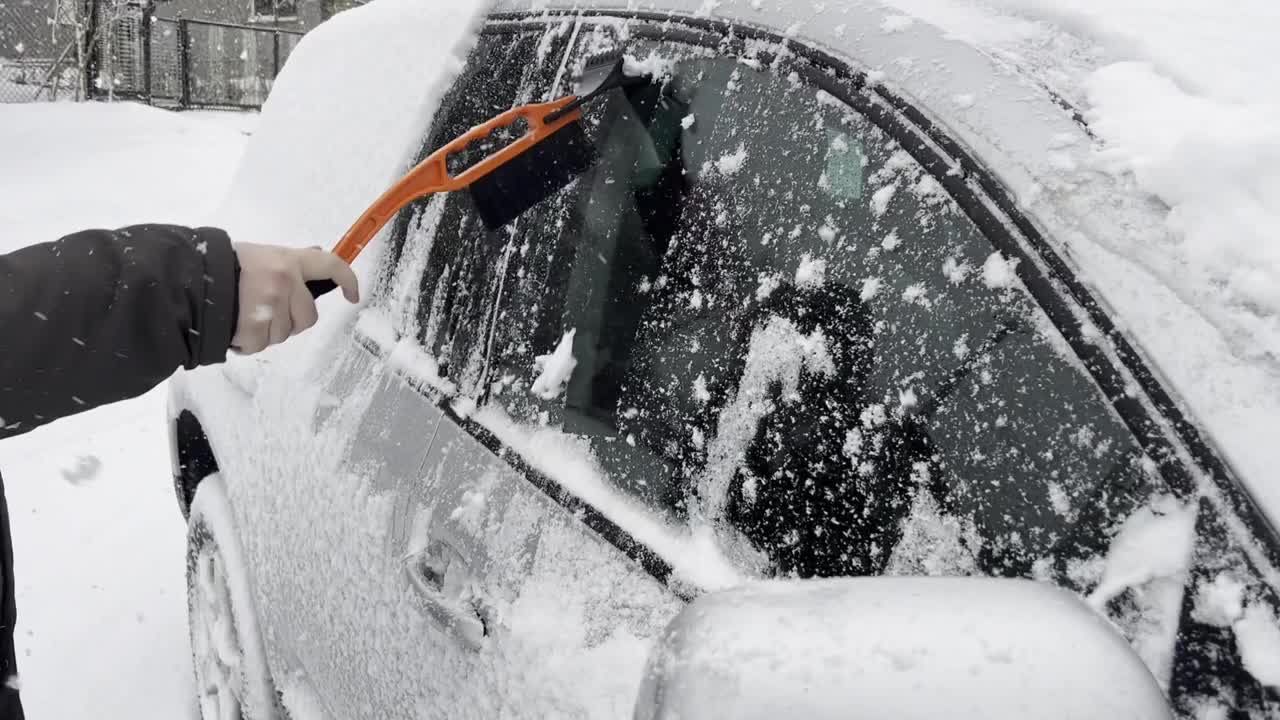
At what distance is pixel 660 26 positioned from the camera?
131 centimetres

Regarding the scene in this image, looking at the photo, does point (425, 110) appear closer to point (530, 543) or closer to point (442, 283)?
point (442, 283)

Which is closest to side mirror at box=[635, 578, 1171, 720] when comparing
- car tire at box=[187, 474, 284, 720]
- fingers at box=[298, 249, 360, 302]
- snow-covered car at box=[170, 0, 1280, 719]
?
snow-covered car at box=[170, 0, 1280, 719]

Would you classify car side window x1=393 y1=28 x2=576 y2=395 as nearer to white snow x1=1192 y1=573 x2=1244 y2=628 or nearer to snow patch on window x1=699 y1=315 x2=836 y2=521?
snow patch on window x1=699 y1=315 x2=836 y2=521

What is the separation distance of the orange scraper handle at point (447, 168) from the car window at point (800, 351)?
0.33 feet

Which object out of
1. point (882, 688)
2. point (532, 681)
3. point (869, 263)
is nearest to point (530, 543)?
point (532, 681)

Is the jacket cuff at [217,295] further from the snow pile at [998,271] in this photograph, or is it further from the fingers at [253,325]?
the snow pile at [998,271]

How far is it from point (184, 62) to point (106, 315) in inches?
718

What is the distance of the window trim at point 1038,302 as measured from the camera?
75cm

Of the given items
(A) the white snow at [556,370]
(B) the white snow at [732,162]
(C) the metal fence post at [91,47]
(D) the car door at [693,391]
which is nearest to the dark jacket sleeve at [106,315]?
(D) the car door at [693,391]

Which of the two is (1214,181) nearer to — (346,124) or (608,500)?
(608,500)

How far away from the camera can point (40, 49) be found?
18.0 metres

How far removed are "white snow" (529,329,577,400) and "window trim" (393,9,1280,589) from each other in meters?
0.18

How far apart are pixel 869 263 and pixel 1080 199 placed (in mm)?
218

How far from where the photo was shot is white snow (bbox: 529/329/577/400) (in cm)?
132
